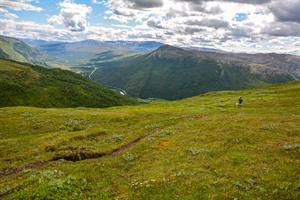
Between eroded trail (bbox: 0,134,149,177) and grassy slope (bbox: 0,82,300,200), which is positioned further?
eroded trail (bbox: 0,134,149,177)

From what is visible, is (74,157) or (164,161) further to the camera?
(74,157)

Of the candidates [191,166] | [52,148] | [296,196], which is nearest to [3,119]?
[52,148]

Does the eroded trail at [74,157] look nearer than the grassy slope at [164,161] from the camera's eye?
No

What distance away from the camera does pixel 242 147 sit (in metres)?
34.1

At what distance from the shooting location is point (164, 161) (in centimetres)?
3133

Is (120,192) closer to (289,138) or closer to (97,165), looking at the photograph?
(97,165)

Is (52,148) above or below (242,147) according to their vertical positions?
below

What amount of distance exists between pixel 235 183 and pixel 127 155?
1300 centimetres

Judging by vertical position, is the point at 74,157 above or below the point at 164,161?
below

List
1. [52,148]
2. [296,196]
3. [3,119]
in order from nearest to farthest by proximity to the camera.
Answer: [296,196]
[52,148]
[3,119]

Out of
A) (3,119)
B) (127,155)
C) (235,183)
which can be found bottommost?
(3,119)

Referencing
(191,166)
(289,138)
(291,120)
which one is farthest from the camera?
(291,120)

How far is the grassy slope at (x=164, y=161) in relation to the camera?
23.6m

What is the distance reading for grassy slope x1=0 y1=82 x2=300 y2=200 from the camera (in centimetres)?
2356
